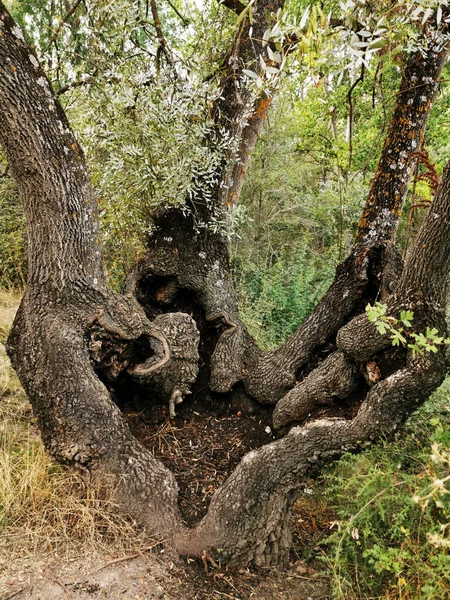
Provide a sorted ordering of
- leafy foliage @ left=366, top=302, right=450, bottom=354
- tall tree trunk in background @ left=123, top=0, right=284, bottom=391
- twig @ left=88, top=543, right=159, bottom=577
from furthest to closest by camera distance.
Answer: tall tree trunk in background @ left=123, top=0, right=284, bottom=391 < twig @ left=88, top=543, right=159, bottom=577 < leafy foliage @ left=366, top=302, right=450, bottom=354

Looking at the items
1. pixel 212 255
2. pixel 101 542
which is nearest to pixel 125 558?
pixel 101 542

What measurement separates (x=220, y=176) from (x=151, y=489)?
8.77ft

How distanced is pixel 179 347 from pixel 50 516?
5.09ft

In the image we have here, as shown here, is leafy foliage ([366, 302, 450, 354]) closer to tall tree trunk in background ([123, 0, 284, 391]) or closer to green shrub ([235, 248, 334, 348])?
tall tree trunk in background ([123, 0, 284, 391])

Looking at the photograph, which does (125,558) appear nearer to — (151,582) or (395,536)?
(151,582)

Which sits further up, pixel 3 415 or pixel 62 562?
pixel 3 415

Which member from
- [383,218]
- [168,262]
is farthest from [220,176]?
[383,218]

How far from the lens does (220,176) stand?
407 centimetres

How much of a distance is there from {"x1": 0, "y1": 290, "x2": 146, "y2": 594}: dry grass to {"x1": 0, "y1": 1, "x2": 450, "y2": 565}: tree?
0.44ft

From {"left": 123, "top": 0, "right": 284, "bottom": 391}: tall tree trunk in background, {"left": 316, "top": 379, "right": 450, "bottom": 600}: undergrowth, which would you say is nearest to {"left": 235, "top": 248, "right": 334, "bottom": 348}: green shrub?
{"left": 123, "top": 0, "right": 284, "bottom": 391}: tall tree trunk in background

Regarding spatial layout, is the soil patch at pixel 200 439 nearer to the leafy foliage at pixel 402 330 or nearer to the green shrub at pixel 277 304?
the leafy foliage at pixel 402 330

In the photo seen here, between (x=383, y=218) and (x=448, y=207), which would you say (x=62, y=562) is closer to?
(x=448, y=207)

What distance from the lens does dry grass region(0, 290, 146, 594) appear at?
2.80m

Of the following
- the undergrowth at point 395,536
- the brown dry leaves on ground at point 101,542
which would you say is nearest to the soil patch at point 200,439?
the brown dry leaves on ground at point 101,542
